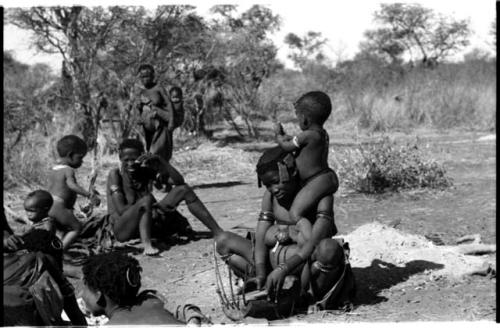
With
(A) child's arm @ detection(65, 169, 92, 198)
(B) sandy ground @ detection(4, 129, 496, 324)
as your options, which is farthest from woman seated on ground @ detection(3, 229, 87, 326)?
(A) child's arm @ detection(65, 169, 92, 198)

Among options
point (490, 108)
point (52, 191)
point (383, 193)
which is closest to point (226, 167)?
point (383, 193)

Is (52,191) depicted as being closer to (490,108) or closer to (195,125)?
(195,125)

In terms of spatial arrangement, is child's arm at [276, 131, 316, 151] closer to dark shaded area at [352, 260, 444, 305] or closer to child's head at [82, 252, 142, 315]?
dark shaded area at [352, 260, 444, 305]

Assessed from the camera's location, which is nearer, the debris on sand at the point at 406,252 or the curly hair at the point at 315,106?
the curly hair at the point at 315,106

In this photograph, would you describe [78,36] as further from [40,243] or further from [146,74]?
[40,243]

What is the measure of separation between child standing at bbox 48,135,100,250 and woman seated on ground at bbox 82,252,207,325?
117 inches

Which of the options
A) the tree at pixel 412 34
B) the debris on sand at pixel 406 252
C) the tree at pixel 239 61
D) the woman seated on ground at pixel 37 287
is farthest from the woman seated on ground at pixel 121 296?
the tree at pixel 412 34

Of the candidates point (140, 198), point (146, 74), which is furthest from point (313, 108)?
point (146, 74)

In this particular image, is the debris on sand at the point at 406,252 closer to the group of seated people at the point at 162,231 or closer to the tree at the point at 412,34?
the group of seated people at the point at 162,231

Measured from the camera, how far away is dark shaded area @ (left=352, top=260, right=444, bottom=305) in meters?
4.92

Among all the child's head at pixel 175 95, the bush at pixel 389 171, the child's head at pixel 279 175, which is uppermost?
the child's head at pixel 175 95

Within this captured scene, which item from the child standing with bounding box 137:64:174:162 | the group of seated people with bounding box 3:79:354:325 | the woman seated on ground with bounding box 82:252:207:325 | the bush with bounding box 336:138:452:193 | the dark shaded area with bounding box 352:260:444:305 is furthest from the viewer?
the bush with bounding box 336:138:452:193

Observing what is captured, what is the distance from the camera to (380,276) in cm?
528

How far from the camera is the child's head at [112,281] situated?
306 centimetres
